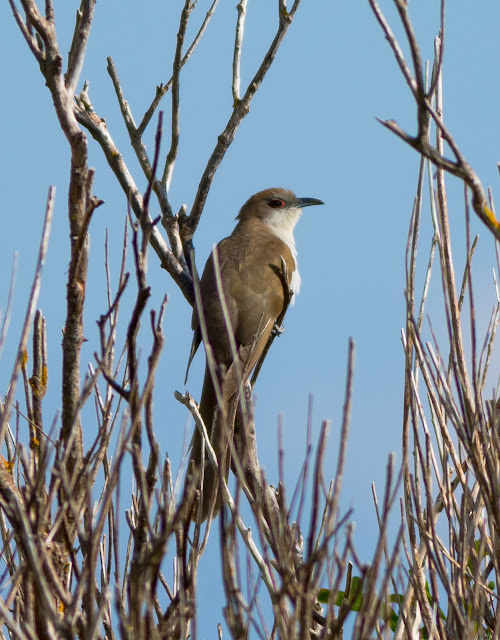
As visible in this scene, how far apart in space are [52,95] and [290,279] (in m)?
3.94

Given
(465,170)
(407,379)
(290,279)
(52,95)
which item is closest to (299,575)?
(407,379)

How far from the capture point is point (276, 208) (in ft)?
26.0

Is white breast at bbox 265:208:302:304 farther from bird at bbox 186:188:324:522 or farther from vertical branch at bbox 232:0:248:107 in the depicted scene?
vertical branch at bbox 232:0:248:107

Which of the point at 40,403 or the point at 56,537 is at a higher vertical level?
the point at 40,403

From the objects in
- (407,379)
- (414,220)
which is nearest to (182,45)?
(414,220)

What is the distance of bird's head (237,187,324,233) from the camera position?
7.85 metres

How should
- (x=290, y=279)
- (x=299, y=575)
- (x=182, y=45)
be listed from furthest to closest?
1. (x=290, y=279)
2. (x=182, y=45)
3. (x=299, y=575)

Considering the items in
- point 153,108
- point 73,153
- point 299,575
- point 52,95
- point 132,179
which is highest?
point 153,108

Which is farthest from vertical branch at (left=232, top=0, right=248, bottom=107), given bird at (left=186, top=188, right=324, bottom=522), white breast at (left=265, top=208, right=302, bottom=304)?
white breast at (left=265, top=208, right=302, bottom=304)

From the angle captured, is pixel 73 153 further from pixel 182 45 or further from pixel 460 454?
pixel 182 45

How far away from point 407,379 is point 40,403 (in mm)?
1346

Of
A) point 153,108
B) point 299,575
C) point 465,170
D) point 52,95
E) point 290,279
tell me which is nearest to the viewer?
point 465,170

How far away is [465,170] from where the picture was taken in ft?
6.04

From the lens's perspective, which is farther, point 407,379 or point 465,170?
point 407,379
